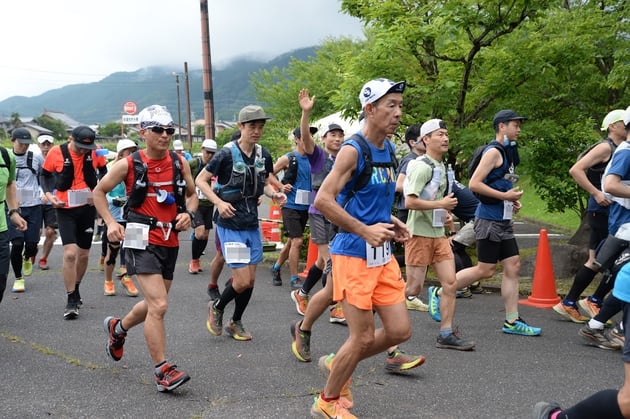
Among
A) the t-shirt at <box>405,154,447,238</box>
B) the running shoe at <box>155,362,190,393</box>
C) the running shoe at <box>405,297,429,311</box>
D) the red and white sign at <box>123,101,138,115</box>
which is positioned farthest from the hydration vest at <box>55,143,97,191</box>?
the red and white sign at <box>123,101,138,115</box>

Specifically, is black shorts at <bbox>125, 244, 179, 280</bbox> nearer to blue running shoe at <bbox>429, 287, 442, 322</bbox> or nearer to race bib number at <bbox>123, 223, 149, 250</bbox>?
race bib number at <bbox>123, 223, 149, 250</bbox>

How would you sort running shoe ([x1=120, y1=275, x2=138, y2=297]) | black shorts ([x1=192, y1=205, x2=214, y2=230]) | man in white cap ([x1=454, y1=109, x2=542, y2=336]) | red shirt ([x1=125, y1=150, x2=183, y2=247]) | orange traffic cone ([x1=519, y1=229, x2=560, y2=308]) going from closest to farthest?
red shirt ([x1=125, y1=150, x2=183, y2=247]), man in white cap ([x1=454, y1=109, x2=542, y2=336]), orange traffic cone ([x1=519, y1=229, x2=560, y2=308]), running shoe ([x1=120, y1=275, x2=138, y2=297]), black shorts ([x1=192, y1=205, x2=214, y2=230])

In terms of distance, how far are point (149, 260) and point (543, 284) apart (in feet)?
16.6

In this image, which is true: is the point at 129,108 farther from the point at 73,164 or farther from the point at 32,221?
the point at 73,164

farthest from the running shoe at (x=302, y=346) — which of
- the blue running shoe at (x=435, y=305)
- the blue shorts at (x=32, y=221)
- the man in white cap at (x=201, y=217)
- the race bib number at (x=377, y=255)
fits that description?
the blue shorts at (x=32, y=221)

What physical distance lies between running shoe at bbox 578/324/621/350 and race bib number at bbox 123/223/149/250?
13.2ft

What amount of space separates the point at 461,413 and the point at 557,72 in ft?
20.8

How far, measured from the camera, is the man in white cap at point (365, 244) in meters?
3.79

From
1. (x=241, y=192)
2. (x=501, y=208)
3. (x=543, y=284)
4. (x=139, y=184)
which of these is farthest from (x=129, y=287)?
(x=543, y=284)

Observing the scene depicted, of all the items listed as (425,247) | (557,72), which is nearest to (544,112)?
(557,72)

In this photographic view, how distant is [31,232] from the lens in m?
9.05

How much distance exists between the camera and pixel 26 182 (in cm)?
952

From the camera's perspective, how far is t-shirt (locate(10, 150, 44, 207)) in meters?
9.30

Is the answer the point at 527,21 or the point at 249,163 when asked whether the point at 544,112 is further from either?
the point at 249,163
